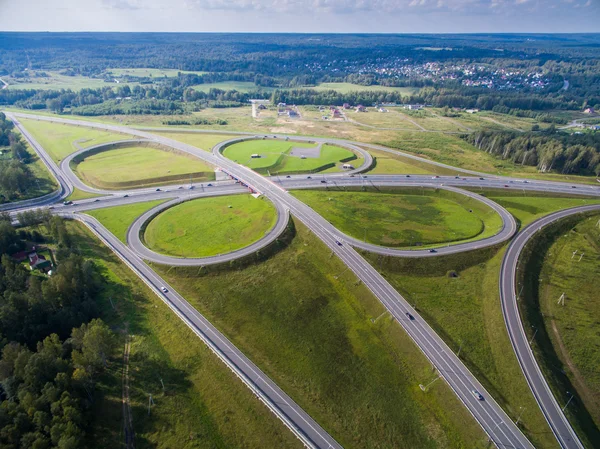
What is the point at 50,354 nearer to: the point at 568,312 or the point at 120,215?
the point at 120,215

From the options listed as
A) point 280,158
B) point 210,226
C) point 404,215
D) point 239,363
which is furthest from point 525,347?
point 280,158

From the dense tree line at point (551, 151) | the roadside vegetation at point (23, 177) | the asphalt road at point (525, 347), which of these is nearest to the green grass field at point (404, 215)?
the asphalt road at point (525, 347)

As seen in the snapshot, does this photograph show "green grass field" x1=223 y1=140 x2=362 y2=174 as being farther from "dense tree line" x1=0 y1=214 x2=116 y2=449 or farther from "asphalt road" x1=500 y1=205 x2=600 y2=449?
"dense tree line" x1=0 y1=214 x2=116 y2=449

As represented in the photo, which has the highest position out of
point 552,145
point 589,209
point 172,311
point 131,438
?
point 552,145

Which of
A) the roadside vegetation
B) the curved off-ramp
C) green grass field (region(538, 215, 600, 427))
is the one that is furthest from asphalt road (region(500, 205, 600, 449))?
the roadside vegetation

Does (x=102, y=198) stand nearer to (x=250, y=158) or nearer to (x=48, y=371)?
(x=250, y=158)

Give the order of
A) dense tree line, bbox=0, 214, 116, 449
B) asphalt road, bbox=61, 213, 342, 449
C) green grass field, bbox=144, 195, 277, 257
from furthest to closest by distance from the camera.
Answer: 1. green grass field, bbox=144, 195, 277, 257
2. asphalt road, bbox=61, 213, 342, 449
3. dense tree line, bbox=0, 214, 116, 449

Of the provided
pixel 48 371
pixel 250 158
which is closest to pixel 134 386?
pixel 48 371
